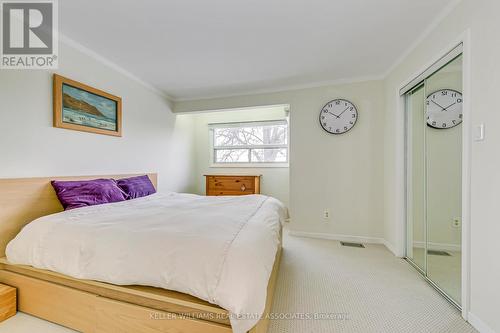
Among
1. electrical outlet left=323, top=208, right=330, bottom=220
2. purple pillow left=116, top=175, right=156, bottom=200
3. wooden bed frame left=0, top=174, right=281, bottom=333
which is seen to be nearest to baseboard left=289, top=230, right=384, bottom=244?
electrical outlet left=323, top=208, right=330, bottom=220

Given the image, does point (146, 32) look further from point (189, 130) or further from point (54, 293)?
point (189, 130)

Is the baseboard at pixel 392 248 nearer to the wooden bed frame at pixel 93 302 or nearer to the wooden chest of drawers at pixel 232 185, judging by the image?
the wooden bed frame at pixel 93 302

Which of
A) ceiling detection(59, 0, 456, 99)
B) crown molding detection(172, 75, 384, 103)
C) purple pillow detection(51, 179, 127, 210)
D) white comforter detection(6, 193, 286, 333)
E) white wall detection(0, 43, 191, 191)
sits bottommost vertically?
white comforter detection(6, 193, 286, 333)

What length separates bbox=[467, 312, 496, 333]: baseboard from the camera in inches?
51.4

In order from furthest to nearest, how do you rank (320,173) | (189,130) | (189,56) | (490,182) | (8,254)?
1. (189,130)
2. (320,173)
3. (189,56)
4. (8,254)
5. (490,182)

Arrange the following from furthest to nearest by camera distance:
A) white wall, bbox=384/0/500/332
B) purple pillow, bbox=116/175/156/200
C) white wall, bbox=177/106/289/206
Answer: white wall, bbox=177/106/289/206, purple pillow, bbox=116/175/156/200, white wall, bbox=384/0/500/332

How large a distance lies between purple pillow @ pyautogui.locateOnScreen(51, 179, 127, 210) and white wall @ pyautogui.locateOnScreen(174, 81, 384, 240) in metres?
2.47

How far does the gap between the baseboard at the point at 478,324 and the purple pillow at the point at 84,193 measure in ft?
10.2

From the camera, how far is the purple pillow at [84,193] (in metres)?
1.93

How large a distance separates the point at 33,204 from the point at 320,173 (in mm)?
3342

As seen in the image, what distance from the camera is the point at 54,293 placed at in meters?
1.40

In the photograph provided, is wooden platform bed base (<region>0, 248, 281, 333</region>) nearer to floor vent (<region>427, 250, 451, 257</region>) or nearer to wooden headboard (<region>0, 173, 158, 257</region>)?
wooden headboard (<region>0, 173, 158, 257</region>)

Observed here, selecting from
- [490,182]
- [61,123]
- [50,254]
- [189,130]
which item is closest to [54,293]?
[50,254]

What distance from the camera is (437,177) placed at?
2006 millimetres
